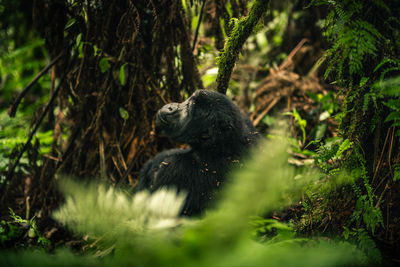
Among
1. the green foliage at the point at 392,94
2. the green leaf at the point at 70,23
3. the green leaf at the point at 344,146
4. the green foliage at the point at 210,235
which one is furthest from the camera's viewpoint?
the green leaf at the point at 70,23

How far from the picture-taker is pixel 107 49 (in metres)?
2.17

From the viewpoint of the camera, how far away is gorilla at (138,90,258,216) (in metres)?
1.65

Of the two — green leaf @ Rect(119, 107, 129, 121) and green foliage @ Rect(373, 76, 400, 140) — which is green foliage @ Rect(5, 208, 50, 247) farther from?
green foliage @ Rect(373, 76, 400, 140)

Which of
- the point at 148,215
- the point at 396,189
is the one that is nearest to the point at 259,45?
the point at 396,189

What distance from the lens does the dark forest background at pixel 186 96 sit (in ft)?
3.56

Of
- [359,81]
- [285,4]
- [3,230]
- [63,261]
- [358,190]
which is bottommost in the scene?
[3,230]

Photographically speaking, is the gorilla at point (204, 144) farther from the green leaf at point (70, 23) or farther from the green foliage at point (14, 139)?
the green foliage at point (14, 139)

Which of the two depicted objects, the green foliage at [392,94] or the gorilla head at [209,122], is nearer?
the green foliage at [392,94]

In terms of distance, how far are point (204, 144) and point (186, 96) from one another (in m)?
0.78

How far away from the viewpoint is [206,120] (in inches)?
66.5

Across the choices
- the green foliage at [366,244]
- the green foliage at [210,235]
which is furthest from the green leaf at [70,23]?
the green foliage at [366,244]

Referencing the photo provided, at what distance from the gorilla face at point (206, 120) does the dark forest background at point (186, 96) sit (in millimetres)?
269

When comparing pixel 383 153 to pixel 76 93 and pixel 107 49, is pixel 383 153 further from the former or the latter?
pixel 76 93

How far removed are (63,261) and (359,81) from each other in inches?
64.7
